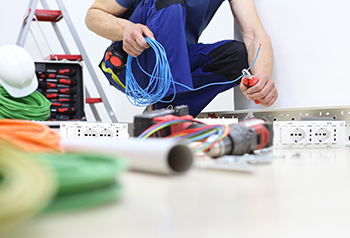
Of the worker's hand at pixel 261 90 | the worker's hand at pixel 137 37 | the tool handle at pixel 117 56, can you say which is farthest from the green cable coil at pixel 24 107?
the worker's hand at pixel 261 90

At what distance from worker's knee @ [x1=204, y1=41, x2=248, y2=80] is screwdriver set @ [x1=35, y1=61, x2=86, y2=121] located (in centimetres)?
98

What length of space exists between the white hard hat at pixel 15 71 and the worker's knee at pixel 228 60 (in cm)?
97

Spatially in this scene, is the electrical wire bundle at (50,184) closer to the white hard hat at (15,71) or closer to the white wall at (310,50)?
the white wall at (310,50)

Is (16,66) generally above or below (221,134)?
above

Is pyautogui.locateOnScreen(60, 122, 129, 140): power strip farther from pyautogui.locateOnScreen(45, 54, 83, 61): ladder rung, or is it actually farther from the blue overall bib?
pyautogui.locateOnScreen(45, 54, 83, 61): ladder rung

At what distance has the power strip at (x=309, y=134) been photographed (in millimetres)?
904

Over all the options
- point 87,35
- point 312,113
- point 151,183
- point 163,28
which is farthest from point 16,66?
point 151,183

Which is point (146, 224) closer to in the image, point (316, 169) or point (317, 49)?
point (316, 169)

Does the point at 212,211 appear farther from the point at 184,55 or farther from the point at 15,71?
the point at 15,71

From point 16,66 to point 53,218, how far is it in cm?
164

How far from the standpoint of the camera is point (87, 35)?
264cm

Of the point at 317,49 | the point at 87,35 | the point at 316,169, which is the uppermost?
the point at 87,35

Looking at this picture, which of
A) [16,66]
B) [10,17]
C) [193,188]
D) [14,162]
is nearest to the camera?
[14,162]

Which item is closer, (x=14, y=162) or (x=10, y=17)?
(x=14, y=162)
